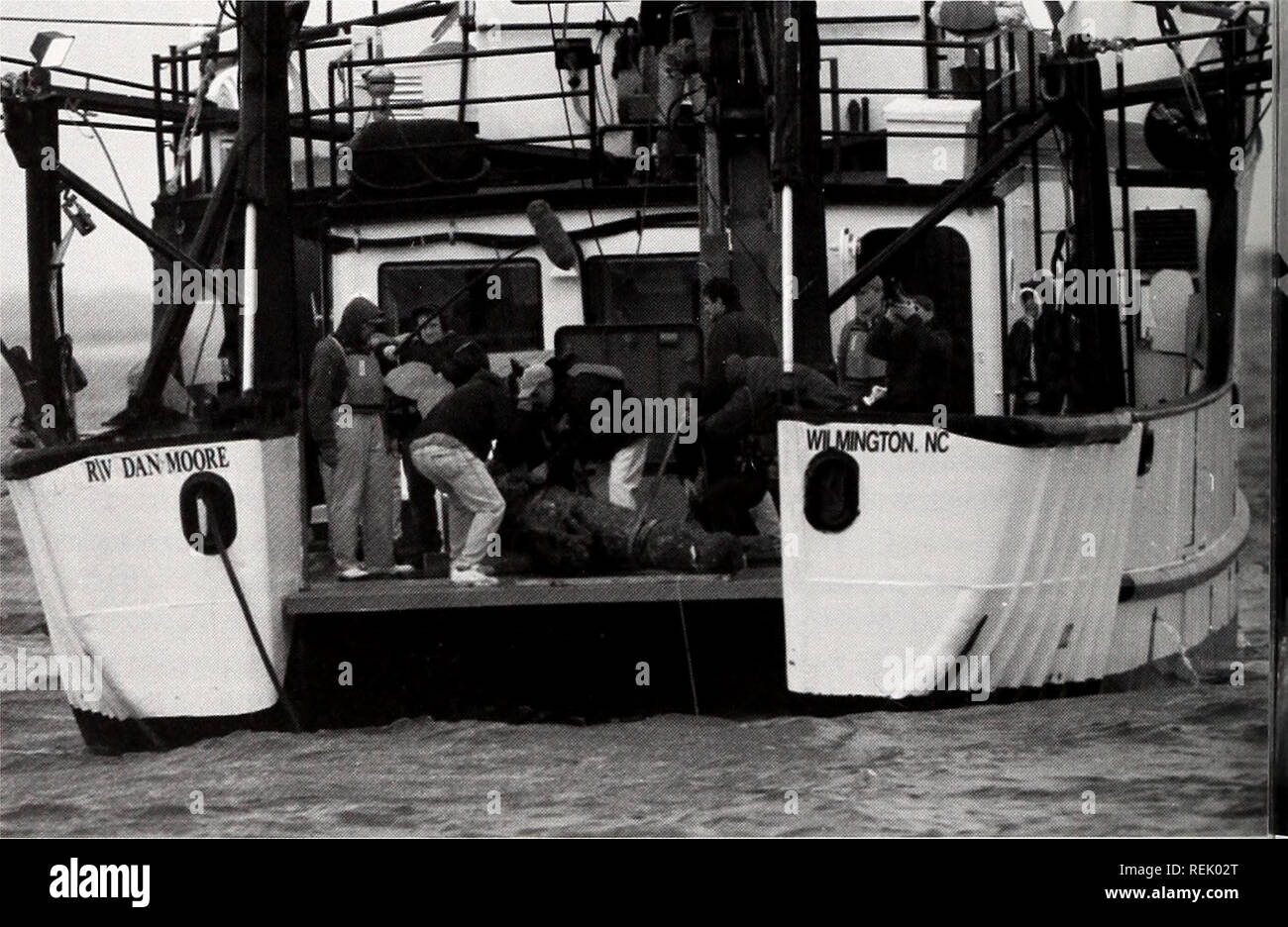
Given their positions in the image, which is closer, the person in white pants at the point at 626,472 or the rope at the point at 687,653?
the rope at the point at 687,653

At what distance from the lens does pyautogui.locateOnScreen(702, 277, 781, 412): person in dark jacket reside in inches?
398

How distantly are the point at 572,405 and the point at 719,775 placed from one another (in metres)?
2.08

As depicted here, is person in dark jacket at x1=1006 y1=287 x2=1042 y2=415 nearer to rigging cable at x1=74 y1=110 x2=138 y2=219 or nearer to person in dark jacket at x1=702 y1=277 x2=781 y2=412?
person in dark jacket at x1=702 y1=277 x2=781 y2=412

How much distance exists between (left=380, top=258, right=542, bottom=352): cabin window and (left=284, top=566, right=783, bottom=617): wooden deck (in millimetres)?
2203

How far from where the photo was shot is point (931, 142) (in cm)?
1207

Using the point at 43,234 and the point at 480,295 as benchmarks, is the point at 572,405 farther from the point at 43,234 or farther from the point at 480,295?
the point at 43,234

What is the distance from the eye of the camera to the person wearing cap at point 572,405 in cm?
1026

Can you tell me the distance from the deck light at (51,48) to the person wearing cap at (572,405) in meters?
2.21

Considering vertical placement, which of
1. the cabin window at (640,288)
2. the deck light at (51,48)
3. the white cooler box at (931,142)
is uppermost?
the deck light at (51,48)

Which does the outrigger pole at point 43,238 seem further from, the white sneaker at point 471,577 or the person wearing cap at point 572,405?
the person wearing cap at point 572,405

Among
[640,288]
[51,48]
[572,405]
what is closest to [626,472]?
[572,405]

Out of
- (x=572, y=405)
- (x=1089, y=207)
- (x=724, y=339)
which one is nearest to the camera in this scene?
(x=1089, y=207)

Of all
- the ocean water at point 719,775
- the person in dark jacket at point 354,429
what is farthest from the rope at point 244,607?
the person in dark jacket at point 354,429
